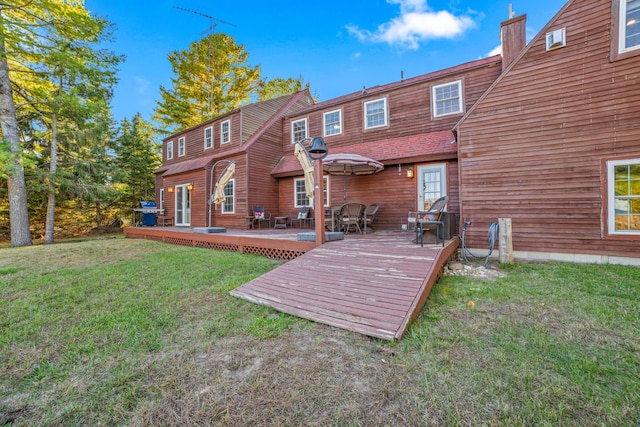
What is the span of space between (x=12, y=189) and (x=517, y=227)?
1613cm

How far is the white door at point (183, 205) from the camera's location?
13406mm

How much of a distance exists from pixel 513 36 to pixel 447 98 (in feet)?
6.77

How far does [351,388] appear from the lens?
1908 mm

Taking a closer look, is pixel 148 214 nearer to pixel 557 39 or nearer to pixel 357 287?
pixel 357 287

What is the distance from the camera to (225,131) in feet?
41.7

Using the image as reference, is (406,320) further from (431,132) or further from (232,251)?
(431,132)

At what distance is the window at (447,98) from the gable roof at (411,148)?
2.34 ft

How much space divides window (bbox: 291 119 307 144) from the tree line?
25.0 ft

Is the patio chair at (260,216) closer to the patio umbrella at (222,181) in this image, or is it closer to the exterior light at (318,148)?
the patio umbrella at (222,181)

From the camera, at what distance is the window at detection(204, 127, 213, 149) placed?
44.0 feet

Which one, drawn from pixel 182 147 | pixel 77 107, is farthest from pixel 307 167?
pixel 182 147

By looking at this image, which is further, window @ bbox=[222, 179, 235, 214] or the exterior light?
window @ bbox=[222, 179, 235, 214]

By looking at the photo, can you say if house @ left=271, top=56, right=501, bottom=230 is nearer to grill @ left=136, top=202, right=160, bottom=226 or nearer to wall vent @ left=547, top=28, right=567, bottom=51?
wall vent @ left=547, top=28, right=567, bottom=51

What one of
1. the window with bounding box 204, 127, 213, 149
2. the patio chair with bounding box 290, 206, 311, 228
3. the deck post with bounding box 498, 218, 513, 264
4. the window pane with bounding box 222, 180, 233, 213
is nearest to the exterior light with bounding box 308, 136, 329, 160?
the deck post with bounding box 498, 218, 513, 264
